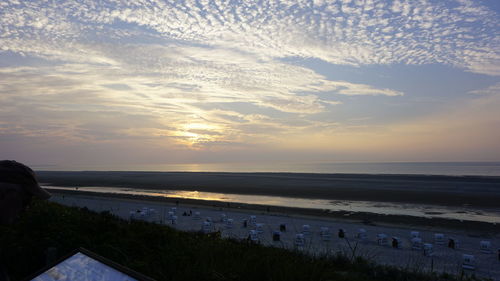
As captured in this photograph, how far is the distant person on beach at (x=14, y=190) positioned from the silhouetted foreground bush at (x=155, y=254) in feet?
Result: 7.00

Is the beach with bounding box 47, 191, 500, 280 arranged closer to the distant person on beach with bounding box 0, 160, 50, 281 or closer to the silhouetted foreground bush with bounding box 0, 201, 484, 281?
the silhouetted foreground bush with bounding box 0, 201, 484, 281

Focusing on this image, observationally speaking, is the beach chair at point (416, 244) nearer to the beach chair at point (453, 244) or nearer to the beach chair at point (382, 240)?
the beach chair at point (382, 240)

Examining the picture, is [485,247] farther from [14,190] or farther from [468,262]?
[14,190]

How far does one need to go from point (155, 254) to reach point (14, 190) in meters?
3.55

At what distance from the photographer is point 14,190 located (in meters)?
5.42

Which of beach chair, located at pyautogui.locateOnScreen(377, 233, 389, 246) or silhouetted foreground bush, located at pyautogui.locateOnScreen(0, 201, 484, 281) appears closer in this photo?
silhouetted foreground bush, located at pyautogui.locateOnScreen(0, 201, 484, 281)

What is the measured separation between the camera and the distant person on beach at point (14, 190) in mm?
5320

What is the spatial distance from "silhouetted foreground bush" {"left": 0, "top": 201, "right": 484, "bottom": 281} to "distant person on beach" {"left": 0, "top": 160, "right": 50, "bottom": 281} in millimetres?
2135

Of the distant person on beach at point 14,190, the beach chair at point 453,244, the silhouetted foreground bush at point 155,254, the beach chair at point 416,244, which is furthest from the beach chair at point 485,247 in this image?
the distant person on beach at point 14,190

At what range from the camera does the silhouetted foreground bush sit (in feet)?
21.9

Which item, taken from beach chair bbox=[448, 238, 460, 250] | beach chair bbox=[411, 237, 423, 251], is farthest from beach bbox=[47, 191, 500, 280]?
beach chair bbox=[411, 237, 423, 251]

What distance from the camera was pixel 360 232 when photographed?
62.4 feet

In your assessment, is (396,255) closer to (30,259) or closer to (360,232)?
(360,232)

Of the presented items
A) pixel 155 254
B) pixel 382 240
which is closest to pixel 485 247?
pixel 382 240
